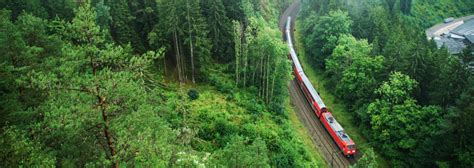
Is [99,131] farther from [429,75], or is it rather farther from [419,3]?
[419,3]

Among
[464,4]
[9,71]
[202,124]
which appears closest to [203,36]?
[202,124]

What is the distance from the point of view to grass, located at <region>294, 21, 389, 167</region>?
51.0 m

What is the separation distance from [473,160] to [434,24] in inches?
2971

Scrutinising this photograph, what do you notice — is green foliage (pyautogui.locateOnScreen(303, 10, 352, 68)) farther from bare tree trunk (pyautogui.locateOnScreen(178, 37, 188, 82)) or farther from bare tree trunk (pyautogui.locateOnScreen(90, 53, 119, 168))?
bare tree trunk (pyautogui.locateOnScreen(90, 53, 119, 168))

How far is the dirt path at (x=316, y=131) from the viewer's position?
47875 millimetres

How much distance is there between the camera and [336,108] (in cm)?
5856

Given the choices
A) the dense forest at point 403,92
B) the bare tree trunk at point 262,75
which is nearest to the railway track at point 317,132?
the dense forest at point 403,92

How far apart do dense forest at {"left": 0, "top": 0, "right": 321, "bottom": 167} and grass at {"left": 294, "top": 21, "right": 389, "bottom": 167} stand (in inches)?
369

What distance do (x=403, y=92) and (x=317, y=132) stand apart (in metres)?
12.3

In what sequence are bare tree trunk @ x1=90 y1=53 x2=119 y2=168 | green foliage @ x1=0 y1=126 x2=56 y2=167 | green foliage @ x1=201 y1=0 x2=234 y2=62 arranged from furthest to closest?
green foliage @ x1=201 y1=0 x2=234 y2=62
bare tree trunk @ x1=90 y1=53 x2=119 y2=168
green foliage @ x1=0 y1=126 x2=56 y2=167

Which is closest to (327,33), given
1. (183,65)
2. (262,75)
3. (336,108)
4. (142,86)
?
(336,108)

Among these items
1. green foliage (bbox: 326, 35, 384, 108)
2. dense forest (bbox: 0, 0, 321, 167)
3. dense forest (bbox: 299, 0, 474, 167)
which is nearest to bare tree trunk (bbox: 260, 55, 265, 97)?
dense forest (bbox: 0, 0, 321, 167)

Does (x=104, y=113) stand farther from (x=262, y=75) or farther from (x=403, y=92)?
(x=403, y=92)

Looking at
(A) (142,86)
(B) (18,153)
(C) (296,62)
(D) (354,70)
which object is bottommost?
(C) (296,62)
